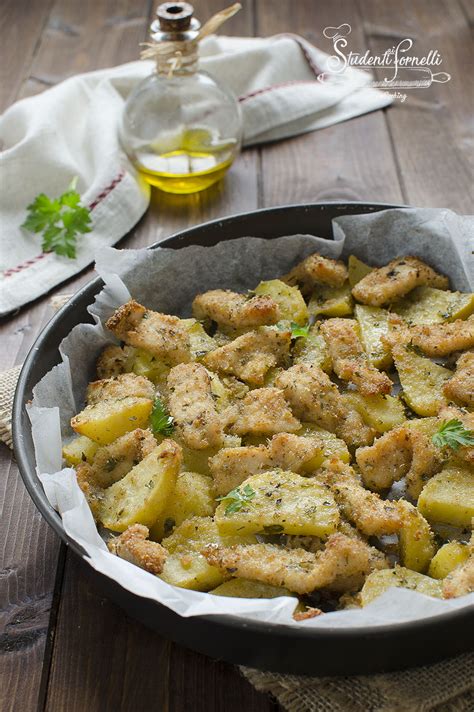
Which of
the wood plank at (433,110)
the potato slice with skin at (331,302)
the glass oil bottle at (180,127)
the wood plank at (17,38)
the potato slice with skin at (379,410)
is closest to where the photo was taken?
the potato slice with skin at (379,410)

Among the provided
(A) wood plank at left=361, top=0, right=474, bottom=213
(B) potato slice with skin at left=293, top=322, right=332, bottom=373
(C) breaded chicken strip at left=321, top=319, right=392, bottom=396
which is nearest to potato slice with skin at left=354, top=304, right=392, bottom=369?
(C) breaded chicken strip at left=321, top=319, right=392, bottom=396

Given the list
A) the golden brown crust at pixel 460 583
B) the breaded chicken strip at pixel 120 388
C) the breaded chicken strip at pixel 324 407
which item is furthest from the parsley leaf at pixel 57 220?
the golden brown crust at pixel 460 583

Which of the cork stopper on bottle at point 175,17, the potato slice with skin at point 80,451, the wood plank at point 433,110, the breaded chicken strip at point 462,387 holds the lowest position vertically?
the wood plank at point 433,110

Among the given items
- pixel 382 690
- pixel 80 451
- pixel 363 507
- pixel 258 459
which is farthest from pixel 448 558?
pixel 80 451

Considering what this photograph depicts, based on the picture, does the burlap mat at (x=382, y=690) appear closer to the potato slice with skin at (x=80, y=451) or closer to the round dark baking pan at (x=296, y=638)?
the round dark baking pan at (x=296, y=638)

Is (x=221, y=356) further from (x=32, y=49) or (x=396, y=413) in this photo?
(x=32, y=49)

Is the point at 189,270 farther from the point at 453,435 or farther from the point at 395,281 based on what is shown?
the point at 453,435

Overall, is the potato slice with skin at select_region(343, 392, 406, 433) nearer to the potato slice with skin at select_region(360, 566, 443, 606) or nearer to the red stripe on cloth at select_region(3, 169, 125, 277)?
the potato slice with skin at select_region(360, 566, 443, 606)
